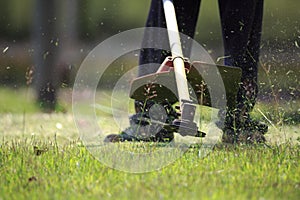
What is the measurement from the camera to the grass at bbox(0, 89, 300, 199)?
8.38 ft

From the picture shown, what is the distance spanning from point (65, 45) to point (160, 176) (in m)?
7.65

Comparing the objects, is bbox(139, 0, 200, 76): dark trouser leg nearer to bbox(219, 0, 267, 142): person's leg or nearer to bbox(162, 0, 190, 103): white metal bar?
bbox(219, 0, 267, 142): person's leg

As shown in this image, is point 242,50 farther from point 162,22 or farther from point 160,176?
point 160,176

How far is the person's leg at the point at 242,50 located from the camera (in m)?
4.04

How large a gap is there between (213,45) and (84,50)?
2971 mm

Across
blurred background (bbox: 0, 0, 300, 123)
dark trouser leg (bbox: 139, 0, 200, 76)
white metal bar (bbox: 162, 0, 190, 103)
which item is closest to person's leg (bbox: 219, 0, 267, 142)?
dark trouser leg (bbox: 139, 0, 200, 76)

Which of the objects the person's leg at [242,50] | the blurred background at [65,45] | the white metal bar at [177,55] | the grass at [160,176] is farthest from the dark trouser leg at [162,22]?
the grass at [160,176]

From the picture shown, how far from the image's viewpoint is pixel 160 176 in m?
2.82

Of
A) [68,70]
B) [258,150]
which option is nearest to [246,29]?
[258,150]

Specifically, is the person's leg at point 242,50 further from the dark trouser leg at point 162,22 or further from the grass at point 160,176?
the grass at point 160,176

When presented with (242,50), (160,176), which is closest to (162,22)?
(242,50)

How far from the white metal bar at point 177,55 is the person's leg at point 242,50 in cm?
47

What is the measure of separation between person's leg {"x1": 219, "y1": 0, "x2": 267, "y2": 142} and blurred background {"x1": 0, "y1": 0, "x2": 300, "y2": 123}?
34 centimetres

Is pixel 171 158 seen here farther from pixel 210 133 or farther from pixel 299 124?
pixel 299 124
